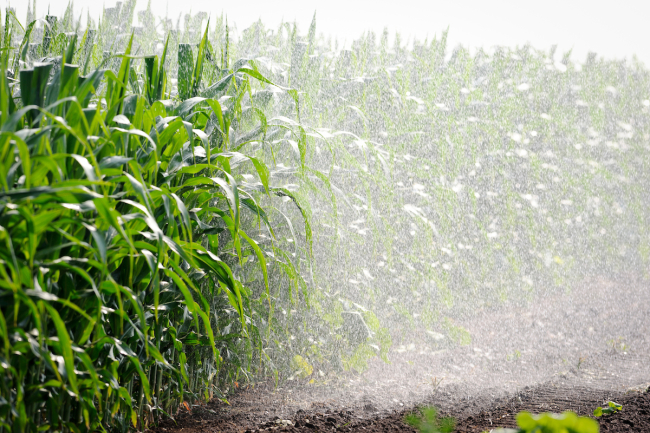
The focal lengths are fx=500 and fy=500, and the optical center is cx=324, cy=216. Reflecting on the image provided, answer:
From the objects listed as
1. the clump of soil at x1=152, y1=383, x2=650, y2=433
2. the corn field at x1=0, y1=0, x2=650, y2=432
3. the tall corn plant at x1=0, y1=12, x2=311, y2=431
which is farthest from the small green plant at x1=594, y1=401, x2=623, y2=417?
the tall corn plant at x1=0, y1=12, x2=311, y2=431

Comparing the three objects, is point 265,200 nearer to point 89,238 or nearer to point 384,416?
point 384,416

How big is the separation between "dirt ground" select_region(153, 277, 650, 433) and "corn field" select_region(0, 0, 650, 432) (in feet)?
0.37

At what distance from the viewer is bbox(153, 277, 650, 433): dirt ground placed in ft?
4.85

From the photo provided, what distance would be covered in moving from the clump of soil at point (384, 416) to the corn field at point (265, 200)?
0.10 metres

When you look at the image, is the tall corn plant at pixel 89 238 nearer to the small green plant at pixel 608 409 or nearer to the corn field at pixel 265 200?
the corn field at pixel 265 200

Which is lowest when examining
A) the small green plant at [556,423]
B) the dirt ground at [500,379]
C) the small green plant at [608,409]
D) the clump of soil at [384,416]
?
the dirt ground at [500,379]

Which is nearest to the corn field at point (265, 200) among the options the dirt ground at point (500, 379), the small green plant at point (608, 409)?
the dirt ground at point (500, 379)

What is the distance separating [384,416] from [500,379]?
1.21 m

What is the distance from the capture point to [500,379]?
254 cm

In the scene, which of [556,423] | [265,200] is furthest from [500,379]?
[556,423]

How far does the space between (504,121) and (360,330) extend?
2.32 metres

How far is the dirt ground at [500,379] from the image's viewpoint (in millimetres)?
1479

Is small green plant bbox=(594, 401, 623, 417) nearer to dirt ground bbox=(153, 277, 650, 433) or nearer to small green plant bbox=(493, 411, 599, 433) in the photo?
dirt ground bbox=(153, 277, 650, 433)

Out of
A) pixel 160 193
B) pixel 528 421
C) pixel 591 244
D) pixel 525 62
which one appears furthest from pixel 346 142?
pixel 591 244
